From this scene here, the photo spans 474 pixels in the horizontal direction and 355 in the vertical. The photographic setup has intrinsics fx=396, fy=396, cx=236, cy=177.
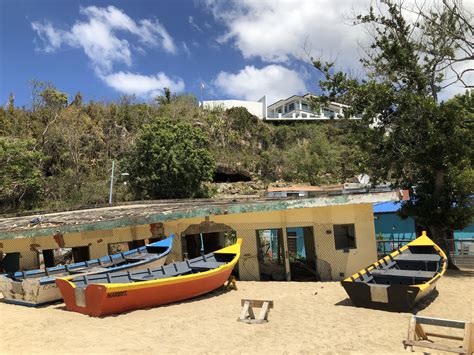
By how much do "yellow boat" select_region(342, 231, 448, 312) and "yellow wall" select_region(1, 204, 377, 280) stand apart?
1.64 meters

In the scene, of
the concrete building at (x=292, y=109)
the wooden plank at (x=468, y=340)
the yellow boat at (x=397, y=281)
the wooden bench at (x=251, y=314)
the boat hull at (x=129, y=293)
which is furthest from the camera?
the concrete building at (x=292, y=109)

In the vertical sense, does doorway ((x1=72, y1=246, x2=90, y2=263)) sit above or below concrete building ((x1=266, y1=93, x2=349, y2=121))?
below

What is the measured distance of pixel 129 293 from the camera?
9.72 metres

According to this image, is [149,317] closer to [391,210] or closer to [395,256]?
[395,256]

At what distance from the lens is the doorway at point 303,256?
14.6 meters

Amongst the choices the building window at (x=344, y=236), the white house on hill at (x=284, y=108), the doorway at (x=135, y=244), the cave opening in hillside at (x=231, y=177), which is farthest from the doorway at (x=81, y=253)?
the white house on hill at (x=284, y=108)

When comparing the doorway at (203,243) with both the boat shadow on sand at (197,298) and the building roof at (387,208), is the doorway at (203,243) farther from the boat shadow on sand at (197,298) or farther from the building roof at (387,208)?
the building roof at (387,208)

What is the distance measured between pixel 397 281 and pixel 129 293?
6.79 metres

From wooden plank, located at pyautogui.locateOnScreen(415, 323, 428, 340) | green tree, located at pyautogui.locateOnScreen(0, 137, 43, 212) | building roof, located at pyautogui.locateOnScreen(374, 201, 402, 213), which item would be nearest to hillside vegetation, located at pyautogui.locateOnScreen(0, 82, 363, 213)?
green tree, located at pyautogui.locateOnScreen(0, 137, 43, 212)

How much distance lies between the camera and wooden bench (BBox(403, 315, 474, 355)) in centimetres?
619

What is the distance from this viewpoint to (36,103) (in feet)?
120

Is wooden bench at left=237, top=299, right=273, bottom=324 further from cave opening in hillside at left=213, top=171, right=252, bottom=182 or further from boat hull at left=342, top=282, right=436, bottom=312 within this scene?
cave opening in hillside at left=213, top=171, right=252, bottom=182

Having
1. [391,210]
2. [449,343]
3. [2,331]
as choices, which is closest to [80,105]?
→ [391,210]

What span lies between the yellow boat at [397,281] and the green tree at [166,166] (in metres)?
19.7
